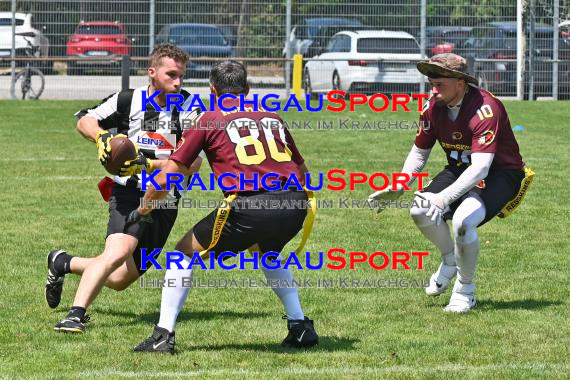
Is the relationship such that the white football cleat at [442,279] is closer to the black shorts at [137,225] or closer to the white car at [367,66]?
the black shorts at [137,225]

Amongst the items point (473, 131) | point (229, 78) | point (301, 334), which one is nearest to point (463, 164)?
point (473, 131)

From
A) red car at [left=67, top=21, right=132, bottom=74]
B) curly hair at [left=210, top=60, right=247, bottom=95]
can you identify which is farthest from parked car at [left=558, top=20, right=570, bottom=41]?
curly hair at [left=210, top=60, right=247, bottom=95]

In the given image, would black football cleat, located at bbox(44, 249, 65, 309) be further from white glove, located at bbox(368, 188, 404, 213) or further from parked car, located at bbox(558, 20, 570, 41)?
parked car, located at bbox(558, 20, 570, 41)

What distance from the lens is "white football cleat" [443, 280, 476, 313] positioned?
301 inches

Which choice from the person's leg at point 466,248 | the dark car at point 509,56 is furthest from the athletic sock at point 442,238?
the dark car at point 509,56

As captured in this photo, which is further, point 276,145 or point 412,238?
point 412,238

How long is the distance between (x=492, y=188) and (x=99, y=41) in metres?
17.4

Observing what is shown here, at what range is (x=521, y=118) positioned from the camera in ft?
66.5

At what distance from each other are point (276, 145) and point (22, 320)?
2148mm

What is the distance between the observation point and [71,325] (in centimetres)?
693

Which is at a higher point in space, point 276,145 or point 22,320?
point 276,145

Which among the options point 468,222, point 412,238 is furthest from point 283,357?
point 412,238

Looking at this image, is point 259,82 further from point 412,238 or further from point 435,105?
point 435,105

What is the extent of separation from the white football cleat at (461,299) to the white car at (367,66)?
1597 centimetres
